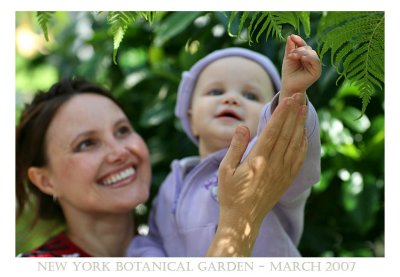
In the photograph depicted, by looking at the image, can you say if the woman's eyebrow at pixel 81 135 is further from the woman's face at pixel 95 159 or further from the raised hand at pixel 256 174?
the raised hand at pixel 256 174

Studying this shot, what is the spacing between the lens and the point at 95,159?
112 centimetres

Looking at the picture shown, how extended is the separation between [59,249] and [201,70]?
1.42 feet

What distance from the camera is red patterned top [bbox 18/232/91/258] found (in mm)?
1136

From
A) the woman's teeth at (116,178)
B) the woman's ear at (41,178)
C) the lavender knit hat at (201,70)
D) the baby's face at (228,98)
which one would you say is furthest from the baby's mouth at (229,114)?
the woman's ear at (41,178)

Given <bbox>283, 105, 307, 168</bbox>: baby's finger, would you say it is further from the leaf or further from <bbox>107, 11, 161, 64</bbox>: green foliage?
the leaf

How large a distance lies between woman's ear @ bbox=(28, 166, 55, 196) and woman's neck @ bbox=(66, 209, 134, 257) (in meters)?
0.08

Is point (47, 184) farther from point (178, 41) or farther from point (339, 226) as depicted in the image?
point (339, 226)

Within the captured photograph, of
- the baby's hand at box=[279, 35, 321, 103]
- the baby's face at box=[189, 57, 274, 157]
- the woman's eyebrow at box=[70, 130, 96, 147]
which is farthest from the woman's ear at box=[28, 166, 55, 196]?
the baby's hand at box=[279, 35, 321, 103]

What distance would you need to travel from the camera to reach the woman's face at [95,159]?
3.69 ft

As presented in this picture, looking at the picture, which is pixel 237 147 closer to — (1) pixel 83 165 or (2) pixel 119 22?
(2) pixel 119 22

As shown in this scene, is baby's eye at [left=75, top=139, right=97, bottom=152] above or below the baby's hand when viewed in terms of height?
below

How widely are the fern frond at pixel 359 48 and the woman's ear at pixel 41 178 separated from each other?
0.60m
